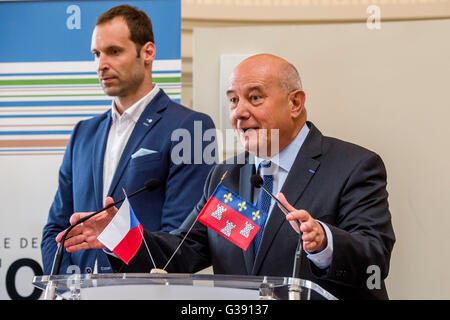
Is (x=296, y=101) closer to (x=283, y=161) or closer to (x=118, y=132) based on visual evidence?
(x=283, y=161)

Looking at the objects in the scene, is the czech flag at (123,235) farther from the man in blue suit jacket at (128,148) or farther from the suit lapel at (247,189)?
the man in blue suit jacket at (128,148)

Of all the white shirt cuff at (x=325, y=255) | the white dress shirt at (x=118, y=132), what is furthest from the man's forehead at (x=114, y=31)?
the white shirt cuff at (x=325, y=255)

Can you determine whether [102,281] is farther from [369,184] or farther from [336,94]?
[336,94]

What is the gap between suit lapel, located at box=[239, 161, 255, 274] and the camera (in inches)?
104

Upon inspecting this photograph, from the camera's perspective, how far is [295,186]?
8.79ft

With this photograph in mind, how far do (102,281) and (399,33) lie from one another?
2.42 m

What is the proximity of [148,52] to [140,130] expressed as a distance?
0.46 meters

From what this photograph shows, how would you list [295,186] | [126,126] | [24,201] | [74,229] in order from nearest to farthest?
[74,229]
[295,186]
[126,126]
[24,201]

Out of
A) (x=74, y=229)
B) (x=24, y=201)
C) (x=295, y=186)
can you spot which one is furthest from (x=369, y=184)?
(x=24, y=201)

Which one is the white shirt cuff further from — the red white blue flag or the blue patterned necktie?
the blue patterned necktie

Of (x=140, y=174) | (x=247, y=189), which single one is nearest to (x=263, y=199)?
(x=247, y=189)

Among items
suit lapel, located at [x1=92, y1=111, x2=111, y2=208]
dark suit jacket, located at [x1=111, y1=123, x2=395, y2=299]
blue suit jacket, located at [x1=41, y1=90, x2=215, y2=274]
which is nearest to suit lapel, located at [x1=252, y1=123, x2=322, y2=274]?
dark suit jacket, located at [x1=111, y1=123, x2=395, y2=299]

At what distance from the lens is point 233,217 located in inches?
96.0

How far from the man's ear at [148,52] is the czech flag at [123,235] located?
136 centimetres
